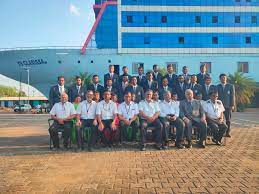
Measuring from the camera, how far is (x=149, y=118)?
7738 mm

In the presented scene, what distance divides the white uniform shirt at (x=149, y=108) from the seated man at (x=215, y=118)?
143 centimetres

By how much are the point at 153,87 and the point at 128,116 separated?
155 cm

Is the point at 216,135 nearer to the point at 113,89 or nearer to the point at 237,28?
the point at 113,89

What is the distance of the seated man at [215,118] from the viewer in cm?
785

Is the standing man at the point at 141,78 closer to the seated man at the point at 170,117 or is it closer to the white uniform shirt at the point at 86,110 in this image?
the seated man at the point at 170,117

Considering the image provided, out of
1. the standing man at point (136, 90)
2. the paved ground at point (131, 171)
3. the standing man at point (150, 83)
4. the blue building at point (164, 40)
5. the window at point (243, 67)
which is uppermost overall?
the blue building at point (164, 40)

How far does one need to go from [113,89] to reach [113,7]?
30.3 meters

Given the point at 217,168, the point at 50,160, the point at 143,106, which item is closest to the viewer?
the point at 217,168

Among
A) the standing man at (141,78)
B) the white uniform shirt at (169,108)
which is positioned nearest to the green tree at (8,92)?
the standing man at (141,78)

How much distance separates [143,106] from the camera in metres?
7.91

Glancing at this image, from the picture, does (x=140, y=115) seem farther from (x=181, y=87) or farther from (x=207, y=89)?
(x=207, y=89)

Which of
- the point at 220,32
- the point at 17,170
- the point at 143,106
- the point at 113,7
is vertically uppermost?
the point at 113,7

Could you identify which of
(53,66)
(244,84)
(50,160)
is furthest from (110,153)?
(53,66)

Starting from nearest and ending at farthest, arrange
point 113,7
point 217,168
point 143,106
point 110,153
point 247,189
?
point 247,189, point 217,168, point 110,153, point 143,106, point 113,7
